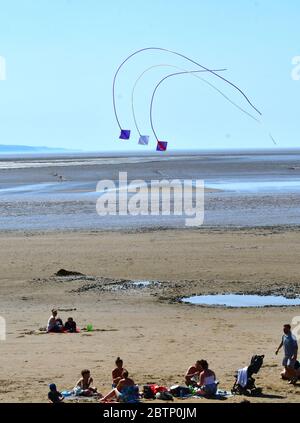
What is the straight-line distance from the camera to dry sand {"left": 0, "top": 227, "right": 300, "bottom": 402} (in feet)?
59.1

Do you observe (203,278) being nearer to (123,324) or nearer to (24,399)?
(123,324)

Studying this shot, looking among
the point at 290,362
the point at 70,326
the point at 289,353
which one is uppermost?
the point at 70,326

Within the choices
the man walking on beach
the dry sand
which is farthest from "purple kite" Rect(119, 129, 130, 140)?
the man walking on beach

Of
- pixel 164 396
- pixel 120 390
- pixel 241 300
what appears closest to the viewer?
pixel 120 390

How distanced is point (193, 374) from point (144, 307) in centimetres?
783

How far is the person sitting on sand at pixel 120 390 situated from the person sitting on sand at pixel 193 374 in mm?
1360

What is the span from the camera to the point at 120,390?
1564 cm

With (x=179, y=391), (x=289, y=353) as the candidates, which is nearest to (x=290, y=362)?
(x=289, y=353)

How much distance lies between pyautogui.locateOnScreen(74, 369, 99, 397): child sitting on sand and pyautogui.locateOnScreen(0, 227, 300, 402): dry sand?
468 mm

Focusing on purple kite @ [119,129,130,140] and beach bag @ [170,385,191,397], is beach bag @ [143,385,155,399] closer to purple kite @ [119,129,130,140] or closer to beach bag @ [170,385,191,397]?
beach bag @ [170,385,191,397]

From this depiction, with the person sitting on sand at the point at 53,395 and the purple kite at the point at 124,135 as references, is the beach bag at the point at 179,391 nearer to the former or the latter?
the person sitting on sand at the point at 53,395

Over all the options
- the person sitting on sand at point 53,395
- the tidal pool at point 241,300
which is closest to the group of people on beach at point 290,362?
the person sitting on sand at point 53,395

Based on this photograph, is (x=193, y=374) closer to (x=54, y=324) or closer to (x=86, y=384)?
(x=86, y=384)
